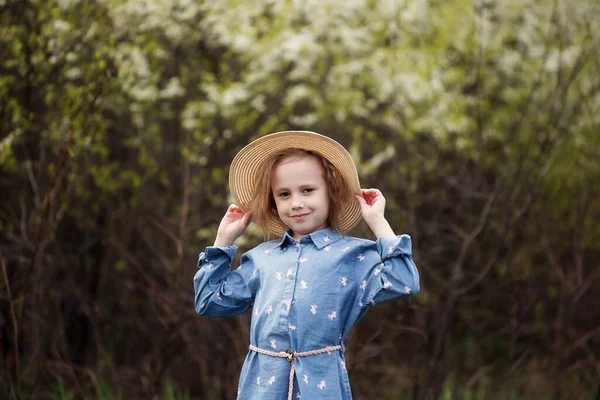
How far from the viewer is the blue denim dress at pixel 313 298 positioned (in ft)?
6.96

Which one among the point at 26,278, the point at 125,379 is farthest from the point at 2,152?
the point at 125,379

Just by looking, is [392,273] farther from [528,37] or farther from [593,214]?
[528,37]

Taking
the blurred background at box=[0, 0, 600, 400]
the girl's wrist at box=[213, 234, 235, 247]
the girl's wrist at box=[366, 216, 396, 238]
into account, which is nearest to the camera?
the girl's wrist at box=[366, 216, 396, 238]

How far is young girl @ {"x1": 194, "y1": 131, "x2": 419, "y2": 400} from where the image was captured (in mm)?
2141

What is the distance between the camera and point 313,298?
2166 millimetres

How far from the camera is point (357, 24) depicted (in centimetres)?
654

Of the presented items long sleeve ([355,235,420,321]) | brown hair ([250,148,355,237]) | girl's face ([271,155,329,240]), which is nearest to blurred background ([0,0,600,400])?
brown hair ([250,148,355,237])

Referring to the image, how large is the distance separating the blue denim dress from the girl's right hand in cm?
13

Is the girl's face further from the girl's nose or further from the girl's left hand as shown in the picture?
the girl's left hand

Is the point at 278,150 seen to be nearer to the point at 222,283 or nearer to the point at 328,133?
the point at 222,283


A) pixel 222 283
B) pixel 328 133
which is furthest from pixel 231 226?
pixel 328 133

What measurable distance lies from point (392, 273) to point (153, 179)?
4344 millimetres

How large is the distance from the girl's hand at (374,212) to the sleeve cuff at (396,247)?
0.15 ft

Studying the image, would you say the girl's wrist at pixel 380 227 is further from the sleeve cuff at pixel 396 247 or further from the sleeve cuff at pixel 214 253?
the sleeve cuff at pixel 214 253
